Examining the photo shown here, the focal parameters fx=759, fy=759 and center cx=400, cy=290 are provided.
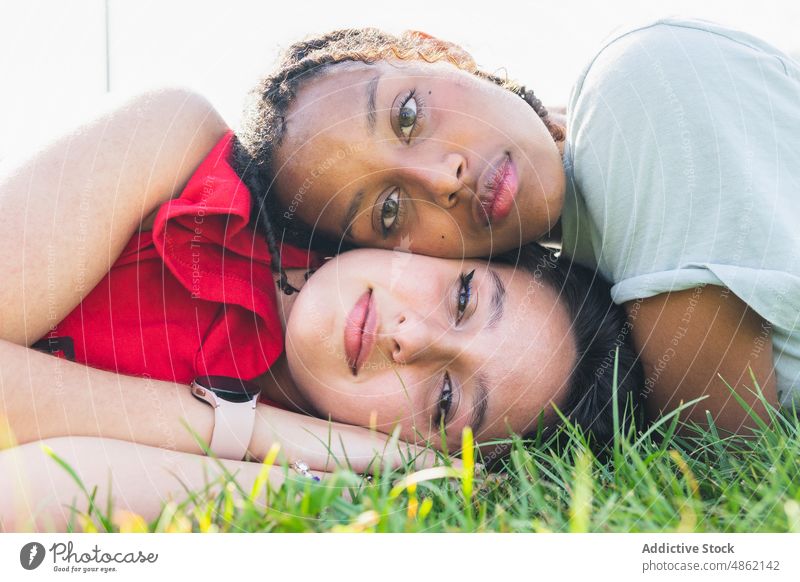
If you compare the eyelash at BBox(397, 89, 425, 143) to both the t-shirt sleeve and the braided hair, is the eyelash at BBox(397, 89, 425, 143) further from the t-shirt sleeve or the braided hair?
the t-shirt sleeve

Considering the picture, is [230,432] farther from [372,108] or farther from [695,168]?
[695,168]

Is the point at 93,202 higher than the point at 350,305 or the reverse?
higher

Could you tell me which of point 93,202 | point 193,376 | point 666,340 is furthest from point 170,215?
point 666,340

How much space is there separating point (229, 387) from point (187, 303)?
12 cm

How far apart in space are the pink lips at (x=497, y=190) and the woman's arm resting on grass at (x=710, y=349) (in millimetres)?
188

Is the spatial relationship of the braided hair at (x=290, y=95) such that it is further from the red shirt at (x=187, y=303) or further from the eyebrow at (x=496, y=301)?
the eyebrow at (x=496, y=301)

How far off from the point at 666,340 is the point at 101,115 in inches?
27.1

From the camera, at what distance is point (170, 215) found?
2.78 ft

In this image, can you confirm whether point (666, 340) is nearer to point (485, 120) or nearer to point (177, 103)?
point (485, 120)

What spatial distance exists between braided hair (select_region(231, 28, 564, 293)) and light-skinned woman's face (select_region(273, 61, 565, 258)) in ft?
0.07
